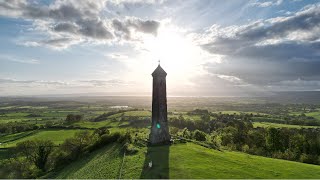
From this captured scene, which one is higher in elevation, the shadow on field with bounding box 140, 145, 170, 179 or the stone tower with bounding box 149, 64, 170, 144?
the stone tower with bounding box 149, 64, 170, 144

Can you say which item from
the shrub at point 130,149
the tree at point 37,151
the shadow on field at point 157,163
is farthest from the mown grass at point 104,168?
the tree at point 37,151

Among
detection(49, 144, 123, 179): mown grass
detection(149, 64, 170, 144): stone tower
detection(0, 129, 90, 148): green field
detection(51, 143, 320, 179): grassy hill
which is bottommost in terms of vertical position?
detection(0, 129, 90, 148): green field

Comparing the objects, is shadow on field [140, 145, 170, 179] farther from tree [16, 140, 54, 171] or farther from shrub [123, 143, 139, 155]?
tree [16, 140, 54, 171]

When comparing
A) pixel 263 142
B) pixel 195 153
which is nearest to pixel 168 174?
pixel 195 153

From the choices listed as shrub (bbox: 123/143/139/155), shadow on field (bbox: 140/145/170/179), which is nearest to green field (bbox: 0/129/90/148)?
shrub (bbox: 123/143/139/155)

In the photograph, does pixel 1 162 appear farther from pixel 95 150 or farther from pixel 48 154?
pixel 95 150

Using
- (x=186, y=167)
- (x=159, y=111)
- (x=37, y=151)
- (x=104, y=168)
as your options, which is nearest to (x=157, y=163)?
(x=186, y=167)

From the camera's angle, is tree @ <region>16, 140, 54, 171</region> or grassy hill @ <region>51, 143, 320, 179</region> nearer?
grassy hill @ <region>51, 143, 320, 179</region>

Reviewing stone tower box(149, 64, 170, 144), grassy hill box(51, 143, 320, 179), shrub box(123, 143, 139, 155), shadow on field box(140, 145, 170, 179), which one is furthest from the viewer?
stone tower box(149, 64, 170, 144)
